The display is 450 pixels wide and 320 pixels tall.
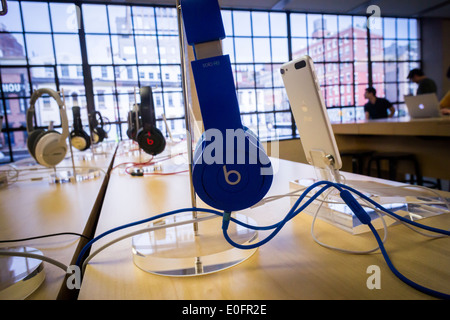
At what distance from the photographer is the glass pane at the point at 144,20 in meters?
6.02

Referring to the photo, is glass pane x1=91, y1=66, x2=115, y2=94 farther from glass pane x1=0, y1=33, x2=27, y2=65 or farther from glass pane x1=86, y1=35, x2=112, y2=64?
glass pane x1=0, y1=33, x2=27, y2=65

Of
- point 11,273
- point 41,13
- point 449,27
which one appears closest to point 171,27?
point 41,13

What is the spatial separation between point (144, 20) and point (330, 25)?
13.9 ft

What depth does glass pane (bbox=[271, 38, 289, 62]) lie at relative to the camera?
6770mm

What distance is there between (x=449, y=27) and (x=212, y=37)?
1001cm

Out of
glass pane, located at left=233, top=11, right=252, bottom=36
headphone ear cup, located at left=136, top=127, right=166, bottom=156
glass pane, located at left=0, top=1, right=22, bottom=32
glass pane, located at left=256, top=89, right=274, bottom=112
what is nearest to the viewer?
headphone ear cup, located at left=136, top=127, right=166, bottom=156

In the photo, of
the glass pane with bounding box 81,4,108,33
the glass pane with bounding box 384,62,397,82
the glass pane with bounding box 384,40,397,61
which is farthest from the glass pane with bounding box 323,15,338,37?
the glass pane with bounding box 81,4,108,33

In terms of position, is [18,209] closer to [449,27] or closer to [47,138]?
[47,138]

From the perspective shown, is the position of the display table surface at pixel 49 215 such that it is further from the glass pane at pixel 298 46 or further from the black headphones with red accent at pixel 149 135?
the glass pane at pixel 298 46

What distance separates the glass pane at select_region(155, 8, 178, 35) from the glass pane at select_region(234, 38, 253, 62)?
1.35 metres

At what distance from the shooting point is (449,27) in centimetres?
790

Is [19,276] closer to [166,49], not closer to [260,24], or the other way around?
[166,49]

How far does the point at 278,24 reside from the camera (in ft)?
22.3
